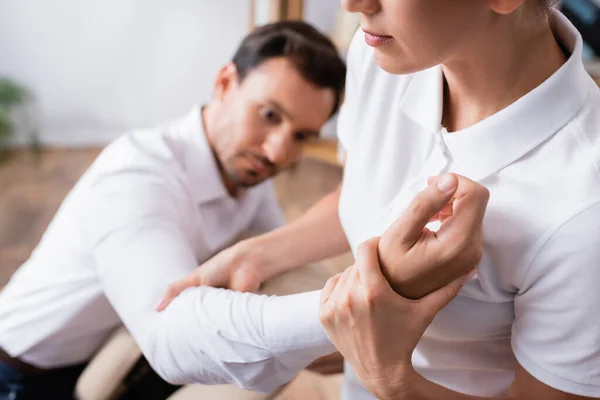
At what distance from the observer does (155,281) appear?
786 millimetres

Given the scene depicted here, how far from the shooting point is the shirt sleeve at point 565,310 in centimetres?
49

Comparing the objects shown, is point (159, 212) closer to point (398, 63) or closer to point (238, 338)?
point (238, 338)

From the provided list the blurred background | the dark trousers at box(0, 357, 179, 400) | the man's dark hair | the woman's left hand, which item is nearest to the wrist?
the woman's left hand

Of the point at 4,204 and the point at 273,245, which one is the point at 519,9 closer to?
the point at 273,245

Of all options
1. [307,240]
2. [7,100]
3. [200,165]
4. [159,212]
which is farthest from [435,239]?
[7,100]

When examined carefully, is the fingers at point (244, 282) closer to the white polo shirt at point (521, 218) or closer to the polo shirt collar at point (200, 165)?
the white polo shirt at point (521, 218)

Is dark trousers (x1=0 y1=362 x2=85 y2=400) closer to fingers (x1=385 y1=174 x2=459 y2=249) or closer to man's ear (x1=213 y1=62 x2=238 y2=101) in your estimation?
man's ear (x1=213 y1=62 x2=238 y2=101)

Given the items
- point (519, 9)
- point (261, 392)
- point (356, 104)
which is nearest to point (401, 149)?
point (356, 104)

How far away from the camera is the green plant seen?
9.12 ft

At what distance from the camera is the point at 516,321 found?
577mm

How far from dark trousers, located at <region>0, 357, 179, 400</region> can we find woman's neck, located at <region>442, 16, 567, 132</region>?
2.06 feet

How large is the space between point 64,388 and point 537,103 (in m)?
0.90

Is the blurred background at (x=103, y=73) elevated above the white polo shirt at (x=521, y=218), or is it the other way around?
the white polo shirt at (x=521, y=218)

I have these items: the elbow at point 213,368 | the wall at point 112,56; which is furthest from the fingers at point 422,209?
the wall at point 112,56
